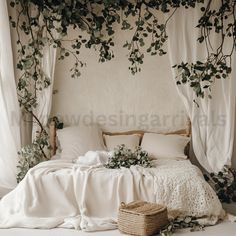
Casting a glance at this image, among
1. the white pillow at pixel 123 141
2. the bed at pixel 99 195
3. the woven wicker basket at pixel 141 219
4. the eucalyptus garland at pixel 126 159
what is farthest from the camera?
the white pillow at pixel 123 141

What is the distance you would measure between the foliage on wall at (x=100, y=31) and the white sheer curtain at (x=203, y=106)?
0.28ft

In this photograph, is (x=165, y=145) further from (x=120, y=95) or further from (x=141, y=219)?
(x=141, y=219)

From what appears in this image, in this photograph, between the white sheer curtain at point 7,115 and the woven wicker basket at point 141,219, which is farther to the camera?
the white sheer curtain at point 7,115

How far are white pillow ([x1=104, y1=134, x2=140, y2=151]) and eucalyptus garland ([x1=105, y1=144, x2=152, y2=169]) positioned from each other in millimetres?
397

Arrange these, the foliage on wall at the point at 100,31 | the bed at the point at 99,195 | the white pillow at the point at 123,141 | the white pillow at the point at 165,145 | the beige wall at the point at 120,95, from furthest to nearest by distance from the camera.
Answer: the beige wall at the point at 120,95 < the white pillow at the point at 123,141 < the white pillow at the point at 165,145 < the foliage on wall at the point at 100,31 < the bed at the point at 99,195

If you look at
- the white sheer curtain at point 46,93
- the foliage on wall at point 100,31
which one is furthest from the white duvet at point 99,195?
the white sheer curtain at point 46,93

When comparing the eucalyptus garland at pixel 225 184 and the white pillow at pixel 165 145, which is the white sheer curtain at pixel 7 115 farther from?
the eucalyptus garland at pixel 225 184

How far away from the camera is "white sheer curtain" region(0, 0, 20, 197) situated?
4.39m

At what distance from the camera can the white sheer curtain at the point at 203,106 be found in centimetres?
446

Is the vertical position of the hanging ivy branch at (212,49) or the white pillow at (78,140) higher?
the hanging ivy branch at (212,49)

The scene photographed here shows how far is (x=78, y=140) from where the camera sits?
4676mm

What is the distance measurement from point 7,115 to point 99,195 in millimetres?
1454

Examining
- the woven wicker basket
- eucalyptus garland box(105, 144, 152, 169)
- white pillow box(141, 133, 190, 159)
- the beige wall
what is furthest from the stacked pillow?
the woven wicker basket

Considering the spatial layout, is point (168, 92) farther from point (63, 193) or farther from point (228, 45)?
point (63, 193)
